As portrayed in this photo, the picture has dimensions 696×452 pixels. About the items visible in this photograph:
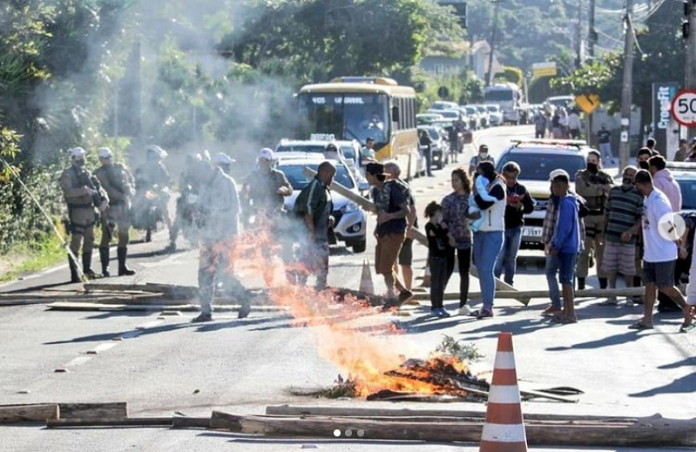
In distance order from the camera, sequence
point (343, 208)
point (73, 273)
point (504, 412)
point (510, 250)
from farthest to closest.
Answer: point (343, 208) → point (73, 273) → point (510, 250) → point (504, 412)

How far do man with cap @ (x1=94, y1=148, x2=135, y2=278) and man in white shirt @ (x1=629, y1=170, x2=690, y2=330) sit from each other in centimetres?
832

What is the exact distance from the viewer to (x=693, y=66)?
29.5m

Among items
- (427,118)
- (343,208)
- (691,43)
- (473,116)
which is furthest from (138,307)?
(473,116)

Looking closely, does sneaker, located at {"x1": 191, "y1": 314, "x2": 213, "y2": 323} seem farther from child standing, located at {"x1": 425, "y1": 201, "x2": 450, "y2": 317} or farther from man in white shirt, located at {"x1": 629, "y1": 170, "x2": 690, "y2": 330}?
man in white shirt, located at {"x1": 629, "y1": 170, "x2": 690, "y2": 330}

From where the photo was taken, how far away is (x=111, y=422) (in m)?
10.4

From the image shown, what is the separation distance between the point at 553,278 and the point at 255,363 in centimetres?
506

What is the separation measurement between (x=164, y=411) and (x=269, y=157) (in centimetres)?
902

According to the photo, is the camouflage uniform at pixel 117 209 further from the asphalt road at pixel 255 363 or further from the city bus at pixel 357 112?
the city bus at pixel 357 112

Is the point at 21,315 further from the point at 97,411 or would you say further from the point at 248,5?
the point at 248,5

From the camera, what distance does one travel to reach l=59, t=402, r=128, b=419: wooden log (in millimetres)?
10422

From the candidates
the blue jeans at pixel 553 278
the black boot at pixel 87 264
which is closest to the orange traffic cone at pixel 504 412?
the blue jeans at pixel 553 278

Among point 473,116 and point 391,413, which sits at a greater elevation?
point 473,116

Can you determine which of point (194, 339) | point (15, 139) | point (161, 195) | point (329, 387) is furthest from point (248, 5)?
point (329, 387)

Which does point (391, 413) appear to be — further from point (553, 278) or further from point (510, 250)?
point (510, 250)
